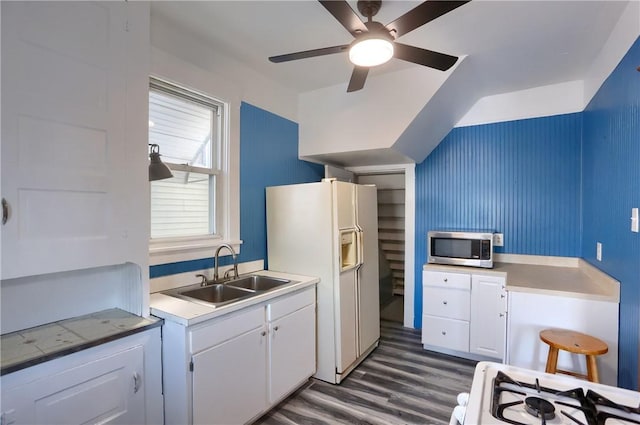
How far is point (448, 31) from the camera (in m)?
2.14

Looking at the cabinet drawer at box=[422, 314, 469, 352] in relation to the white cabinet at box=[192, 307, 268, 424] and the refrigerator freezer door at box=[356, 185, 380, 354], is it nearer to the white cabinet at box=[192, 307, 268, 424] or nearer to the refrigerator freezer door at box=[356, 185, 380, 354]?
the refrigerator freezer door at box=[356, 185, 380, 354]

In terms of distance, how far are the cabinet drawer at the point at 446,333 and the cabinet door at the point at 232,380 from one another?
1791 millimetres

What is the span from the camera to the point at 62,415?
52.5 inches

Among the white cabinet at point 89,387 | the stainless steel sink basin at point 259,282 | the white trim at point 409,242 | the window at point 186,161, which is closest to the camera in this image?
the white cabinet at point 89,387

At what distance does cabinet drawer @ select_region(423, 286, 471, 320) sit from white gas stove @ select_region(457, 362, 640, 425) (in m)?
2.01

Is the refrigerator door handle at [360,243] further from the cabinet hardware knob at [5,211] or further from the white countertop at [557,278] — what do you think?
the cabinet hardware knob at [5,211]

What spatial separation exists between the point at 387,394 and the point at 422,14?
99.9 inches

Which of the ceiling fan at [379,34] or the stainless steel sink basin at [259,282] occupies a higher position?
the ceiling fan at [379,34]

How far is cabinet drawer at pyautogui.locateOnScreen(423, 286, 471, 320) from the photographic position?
118 inches

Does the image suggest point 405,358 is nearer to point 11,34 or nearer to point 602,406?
point 602,406

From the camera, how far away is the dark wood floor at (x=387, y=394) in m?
2.20

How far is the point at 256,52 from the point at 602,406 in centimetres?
269

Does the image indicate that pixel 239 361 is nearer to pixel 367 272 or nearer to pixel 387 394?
pixel 387 394

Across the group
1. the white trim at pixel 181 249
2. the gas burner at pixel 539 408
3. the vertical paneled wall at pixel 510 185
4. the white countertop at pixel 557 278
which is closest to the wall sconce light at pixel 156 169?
the white trim at pixel 181 249
